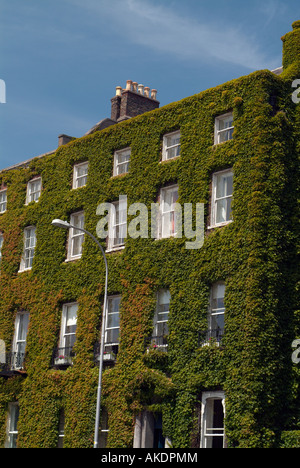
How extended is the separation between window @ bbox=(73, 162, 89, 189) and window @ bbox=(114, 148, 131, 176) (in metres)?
2.48

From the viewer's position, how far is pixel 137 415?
119 feet

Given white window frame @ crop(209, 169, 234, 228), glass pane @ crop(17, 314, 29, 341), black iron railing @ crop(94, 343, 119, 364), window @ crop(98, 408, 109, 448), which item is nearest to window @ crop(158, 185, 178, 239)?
white window frame @ crop(209, 169, 234, 228)

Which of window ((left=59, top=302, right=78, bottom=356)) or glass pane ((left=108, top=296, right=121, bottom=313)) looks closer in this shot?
glass pane ((left=108, top=296, right=121, bottom=313))

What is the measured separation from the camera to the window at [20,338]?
146 feet

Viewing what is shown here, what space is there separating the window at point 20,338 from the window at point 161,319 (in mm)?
10449

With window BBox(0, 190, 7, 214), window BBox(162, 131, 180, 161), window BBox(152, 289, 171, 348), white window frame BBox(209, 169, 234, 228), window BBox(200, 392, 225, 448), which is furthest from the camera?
window BBox(0, 190, 7, 214)

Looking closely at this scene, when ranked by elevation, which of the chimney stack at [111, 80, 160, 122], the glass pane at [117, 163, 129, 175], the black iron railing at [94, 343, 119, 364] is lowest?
the black iron railing at [94, 343, 119, 364]

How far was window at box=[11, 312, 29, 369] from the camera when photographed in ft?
146

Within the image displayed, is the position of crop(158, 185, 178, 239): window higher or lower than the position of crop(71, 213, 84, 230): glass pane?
lower

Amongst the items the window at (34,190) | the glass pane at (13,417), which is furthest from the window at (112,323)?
the window at (34,190)

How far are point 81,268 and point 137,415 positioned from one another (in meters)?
9.10

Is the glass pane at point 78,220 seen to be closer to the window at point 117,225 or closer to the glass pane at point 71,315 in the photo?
the window at point 117,225

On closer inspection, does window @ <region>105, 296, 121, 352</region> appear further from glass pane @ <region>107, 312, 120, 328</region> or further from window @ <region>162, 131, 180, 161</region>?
window @ <region>162, 131, 180, 161</region>

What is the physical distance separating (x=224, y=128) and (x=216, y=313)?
30.0 ft
